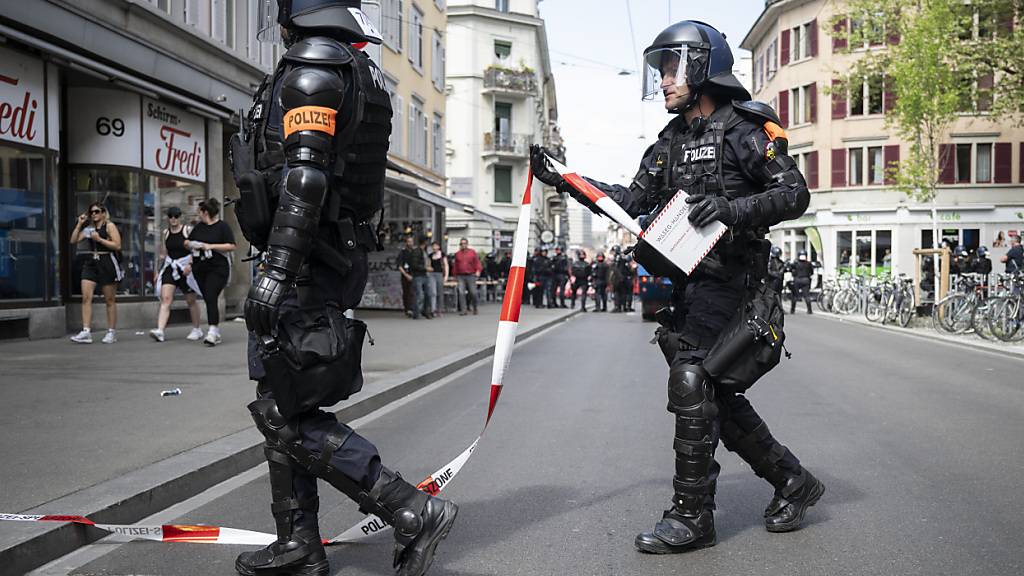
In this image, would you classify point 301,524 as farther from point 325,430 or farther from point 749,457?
point 749,457

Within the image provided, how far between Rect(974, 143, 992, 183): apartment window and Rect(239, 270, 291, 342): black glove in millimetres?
44100

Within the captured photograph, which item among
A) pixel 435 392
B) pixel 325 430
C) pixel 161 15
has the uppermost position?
pixel 161 15

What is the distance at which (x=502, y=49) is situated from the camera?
180ft

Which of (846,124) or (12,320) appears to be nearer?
(12,320)

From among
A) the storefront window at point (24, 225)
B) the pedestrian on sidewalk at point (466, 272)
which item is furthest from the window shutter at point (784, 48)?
the storefront window at point (24, 225)

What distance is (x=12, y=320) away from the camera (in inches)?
468

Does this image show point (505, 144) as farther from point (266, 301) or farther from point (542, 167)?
point (266, 301)

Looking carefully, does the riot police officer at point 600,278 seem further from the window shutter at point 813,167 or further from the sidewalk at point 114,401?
the window shutter at point 813,167

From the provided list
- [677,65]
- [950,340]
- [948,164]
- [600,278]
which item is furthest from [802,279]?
[677,65]

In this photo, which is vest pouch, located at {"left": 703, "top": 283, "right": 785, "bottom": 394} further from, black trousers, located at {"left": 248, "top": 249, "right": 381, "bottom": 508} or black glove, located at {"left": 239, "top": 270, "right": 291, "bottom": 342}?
black glove, located at {"left": 239, "top": 270, "right": 291, "bottom": 342}

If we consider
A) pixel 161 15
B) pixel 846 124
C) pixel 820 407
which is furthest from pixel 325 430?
pixel 846 124

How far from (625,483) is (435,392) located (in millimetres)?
→ 4270

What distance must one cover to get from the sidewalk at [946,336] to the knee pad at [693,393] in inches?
443

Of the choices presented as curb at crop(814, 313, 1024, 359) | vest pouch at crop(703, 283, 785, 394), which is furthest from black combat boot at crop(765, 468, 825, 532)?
curb at crop(814, 313, 1024, 359)
